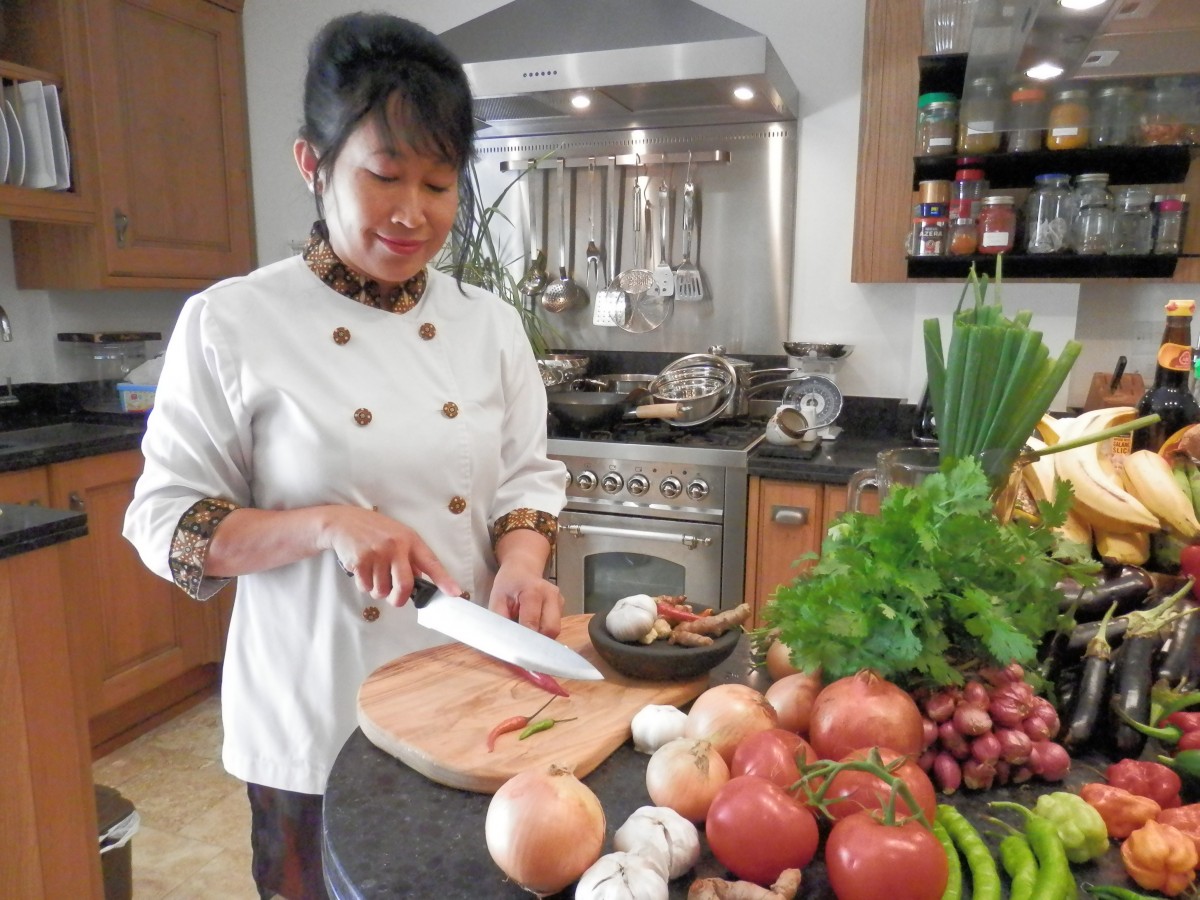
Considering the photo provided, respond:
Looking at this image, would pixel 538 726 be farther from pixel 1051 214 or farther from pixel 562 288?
pixel 562 288

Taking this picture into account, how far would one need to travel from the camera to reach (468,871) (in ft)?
1.92

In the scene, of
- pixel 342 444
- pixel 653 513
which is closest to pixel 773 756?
pixel 342 444

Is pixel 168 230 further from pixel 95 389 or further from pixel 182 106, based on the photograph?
pixel 95 389

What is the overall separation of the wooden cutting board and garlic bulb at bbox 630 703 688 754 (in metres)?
0.02

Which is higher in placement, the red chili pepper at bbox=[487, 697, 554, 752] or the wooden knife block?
the wooden knife block

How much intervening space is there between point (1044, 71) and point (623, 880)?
1576 mm

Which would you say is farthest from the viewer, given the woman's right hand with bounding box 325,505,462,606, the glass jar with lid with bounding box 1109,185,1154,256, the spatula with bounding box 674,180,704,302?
the spatula with bounding box 674,180,704,302

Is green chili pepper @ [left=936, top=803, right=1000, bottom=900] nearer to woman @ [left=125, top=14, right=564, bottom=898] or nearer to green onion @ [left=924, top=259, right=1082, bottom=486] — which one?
green onion @ [left=924, top=259, right=1082, bottom=486]

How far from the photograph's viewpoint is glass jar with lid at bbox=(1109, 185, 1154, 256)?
2006mm

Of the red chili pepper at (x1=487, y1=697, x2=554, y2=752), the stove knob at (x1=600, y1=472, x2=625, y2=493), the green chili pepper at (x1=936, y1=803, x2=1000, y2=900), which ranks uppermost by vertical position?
the red chili pepper at (x1=487, y1=697, x2=554, y2=752)

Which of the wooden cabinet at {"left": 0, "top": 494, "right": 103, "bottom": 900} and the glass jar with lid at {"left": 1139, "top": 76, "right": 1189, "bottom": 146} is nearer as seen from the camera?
the wooden cabinet at {"left": 0, "top": 494, "right": 103, "bottom": 900}

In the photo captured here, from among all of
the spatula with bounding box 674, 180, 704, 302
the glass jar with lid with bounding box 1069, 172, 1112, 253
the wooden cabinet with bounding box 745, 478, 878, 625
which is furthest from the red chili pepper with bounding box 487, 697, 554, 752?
the spatula with bounding box 674, 180, 704, 302

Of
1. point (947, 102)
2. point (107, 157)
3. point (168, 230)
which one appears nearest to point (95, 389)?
point (168, 230)

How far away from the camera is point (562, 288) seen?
278 centimetres
